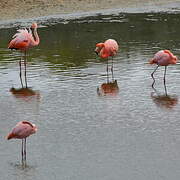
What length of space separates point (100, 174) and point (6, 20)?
15281 millimetres

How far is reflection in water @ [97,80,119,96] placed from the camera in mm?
10844

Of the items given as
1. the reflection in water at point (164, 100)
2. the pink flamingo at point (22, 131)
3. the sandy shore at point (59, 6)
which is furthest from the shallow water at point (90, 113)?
the sandy shore at point (59, 6)

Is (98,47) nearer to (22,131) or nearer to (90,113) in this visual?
(90,113)

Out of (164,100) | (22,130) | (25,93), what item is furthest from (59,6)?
(22,130)

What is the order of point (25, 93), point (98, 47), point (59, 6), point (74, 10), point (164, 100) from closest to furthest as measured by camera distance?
point (164, 100) < point (25, 93) < point (98, 47) < point (74, 10) < point (59, 6)

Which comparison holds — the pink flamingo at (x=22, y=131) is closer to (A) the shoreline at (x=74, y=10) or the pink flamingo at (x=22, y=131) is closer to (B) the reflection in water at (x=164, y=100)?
(B) the reflection in water at (x=164, y=100)

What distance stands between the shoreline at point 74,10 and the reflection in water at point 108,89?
981cm

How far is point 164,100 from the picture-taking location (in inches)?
401

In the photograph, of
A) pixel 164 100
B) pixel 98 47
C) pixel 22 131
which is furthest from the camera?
pixel 98 47

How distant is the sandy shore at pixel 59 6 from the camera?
22672mm

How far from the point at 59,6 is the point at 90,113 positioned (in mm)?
14897

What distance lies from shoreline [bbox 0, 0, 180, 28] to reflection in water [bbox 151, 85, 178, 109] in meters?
11.0

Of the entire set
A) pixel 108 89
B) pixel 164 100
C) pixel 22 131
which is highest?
pixel 108 89

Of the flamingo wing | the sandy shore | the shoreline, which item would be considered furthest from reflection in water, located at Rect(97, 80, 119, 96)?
the sandy shore
